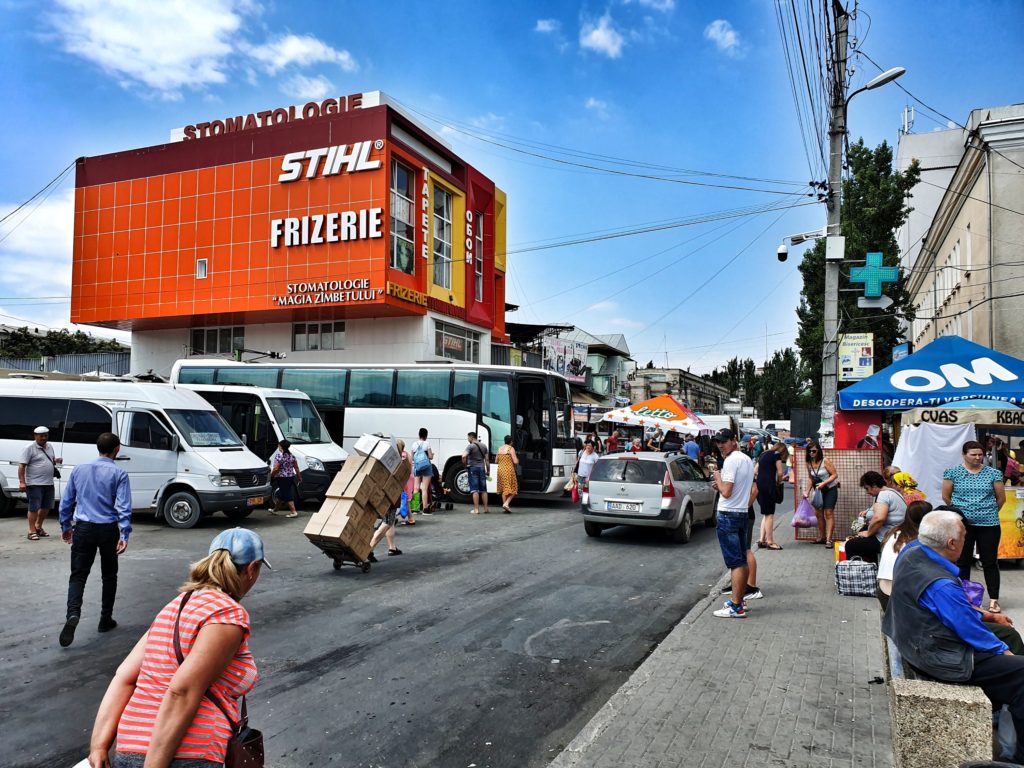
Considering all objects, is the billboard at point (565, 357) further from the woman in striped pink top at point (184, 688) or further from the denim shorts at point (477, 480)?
the woman in striped pink top at point (184, 688)

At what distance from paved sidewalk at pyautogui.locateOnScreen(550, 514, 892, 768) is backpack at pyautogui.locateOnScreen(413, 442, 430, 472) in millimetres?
9628

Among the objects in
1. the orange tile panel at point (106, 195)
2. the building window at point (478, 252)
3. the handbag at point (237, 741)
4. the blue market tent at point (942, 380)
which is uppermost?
the orange tile panel at point (106, 195)

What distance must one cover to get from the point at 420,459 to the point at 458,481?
308cm

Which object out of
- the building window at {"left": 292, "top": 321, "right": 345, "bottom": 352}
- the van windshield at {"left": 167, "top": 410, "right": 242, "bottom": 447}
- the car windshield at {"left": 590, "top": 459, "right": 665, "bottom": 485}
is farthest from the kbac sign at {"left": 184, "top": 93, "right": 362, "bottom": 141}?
the car windshield at {"left": 590, "top": 459, "right": 665, "bottom": 485}

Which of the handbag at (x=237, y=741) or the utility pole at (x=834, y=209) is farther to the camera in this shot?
the utility pole at (x=834, y=209)

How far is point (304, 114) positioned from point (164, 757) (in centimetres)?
3075

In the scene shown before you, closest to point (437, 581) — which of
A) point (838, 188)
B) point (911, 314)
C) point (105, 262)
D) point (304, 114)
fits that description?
point (838, 188)

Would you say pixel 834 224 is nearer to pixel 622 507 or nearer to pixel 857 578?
pixel 622 507

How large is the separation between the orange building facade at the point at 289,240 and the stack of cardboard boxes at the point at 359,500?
55.7 feet

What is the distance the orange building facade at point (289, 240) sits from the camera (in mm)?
26844

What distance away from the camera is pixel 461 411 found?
63.5 ft

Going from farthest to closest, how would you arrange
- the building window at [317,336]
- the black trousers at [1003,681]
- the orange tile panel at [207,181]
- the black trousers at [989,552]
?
the building window at [317,336]
the orange tile panel at [207,181]
the black trousers at [989,552]
the black trousers at [1003,681]

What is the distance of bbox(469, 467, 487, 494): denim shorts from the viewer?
17219 mm

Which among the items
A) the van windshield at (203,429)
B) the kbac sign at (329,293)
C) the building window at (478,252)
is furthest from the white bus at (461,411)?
the building window at (478,252)
